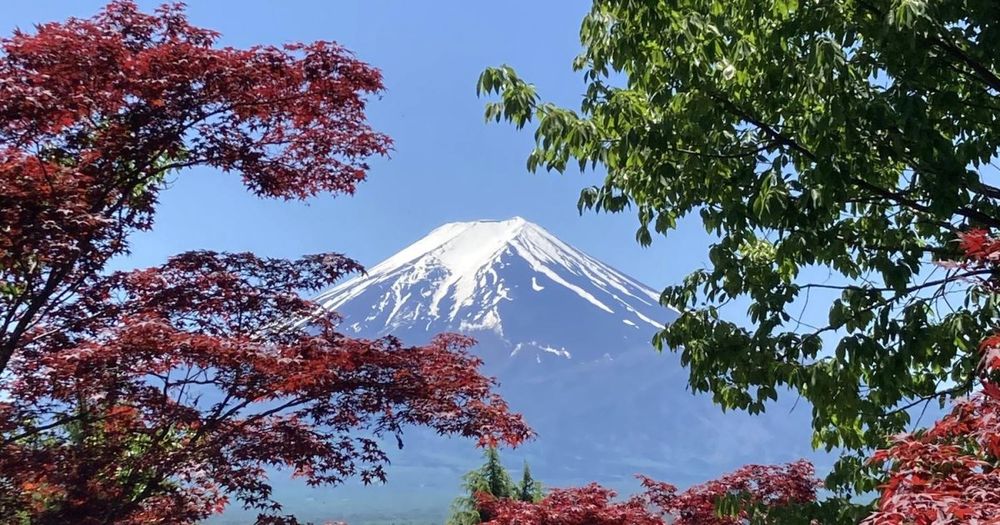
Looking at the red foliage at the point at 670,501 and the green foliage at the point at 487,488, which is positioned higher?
the green foliage at the point at 487,488

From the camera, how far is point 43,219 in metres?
4.35

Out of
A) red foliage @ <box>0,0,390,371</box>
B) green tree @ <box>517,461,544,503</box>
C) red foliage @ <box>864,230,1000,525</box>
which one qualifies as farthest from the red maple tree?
green tree @ <box>517,461,544,503</box>

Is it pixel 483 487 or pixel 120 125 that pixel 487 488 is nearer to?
pixel 483 487

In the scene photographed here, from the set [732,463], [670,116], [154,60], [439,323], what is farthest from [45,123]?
[732,463]

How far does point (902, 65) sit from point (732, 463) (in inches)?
8061

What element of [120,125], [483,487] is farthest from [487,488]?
[120,125]

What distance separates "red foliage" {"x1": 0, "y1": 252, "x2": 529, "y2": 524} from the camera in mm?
5012

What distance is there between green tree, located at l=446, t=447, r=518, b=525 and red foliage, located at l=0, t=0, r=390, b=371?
30.3ft

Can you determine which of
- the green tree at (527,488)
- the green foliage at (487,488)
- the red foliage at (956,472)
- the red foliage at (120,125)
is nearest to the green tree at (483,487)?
the green foliage at (487,488)

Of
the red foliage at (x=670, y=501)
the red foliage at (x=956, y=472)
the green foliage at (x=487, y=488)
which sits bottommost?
the red foliage at (x=956, y=472)

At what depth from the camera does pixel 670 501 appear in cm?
955

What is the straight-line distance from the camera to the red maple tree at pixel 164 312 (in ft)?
15.7

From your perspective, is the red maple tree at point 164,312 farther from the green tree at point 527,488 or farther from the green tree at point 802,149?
the green tree at point 527,488

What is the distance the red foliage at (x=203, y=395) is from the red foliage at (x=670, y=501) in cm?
269
